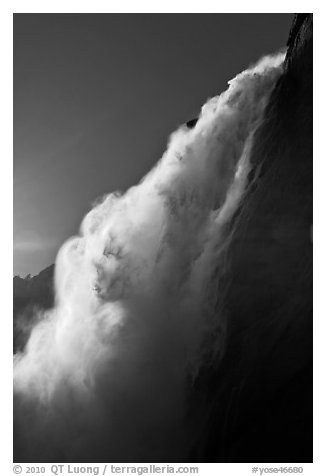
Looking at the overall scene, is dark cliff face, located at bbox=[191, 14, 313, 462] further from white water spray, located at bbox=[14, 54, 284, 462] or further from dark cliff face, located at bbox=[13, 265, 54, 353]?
dark cliff face, located at bbox=[13, 265, 54, 353]

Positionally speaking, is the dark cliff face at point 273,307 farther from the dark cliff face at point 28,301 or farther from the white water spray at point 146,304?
the dark cliff face at point 28,301

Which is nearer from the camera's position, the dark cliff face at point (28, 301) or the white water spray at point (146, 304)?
the white water spray at point (146, 304)

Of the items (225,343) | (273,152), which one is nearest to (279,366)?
(225,343)

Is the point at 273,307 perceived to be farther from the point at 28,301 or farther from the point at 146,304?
the point at 28,301

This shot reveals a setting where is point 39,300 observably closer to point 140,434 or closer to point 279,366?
point 140,434

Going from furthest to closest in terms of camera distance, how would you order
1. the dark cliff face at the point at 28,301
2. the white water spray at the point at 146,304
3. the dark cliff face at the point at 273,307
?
the dark cliff face at the point at 28,301, the white water spray at the point at 146,304, the dark cliff face at the point at 273,307

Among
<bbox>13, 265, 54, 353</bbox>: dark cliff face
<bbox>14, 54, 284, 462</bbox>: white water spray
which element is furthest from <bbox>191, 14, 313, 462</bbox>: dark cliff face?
<bbox>13, 265, 54, 353</bbox>: dark cliff face

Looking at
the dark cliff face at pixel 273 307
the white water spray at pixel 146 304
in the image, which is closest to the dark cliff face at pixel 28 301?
the white water spray at pixel 146 304
